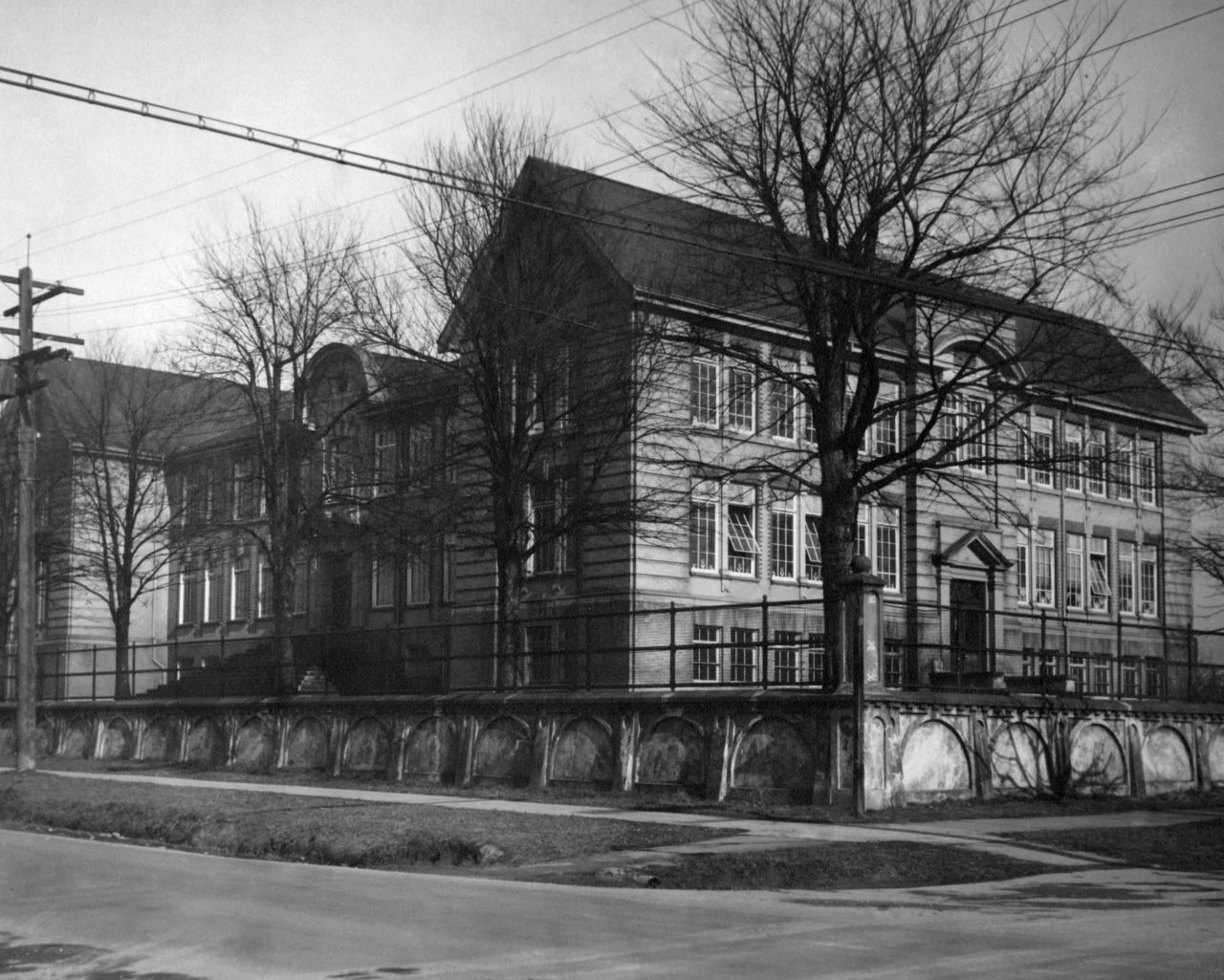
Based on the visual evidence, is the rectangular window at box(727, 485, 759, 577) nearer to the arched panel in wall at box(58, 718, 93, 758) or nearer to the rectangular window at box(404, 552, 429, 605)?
the rectangular window at box(404, 552, 429, 605)

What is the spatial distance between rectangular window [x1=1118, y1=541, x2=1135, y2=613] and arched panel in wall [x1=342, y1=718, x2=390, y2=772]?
31333 mm

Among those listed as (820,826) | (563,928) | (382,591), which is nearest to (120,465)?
(382,591)

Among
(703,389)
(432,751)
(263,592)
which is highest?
(703,389)

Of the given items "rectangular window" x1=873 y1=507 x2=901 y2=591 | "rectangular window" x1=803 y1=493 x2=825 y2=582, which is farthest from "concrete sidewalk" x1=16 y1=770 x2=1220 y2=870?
"rectangular window" x1=873 y1=507 x2=901 y2=591

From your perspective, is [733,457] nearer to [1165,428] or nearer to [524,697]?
[524,697]

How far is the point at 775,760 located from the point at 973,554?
25442 millimetres

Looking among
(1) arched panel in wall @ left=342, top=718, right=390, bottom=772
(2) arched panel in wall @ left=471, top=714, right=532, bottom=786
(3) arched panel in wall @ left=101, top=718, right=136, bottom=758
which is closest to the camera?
(2) arched panel in wall @ left=471, top=714, right=532, bottom=786

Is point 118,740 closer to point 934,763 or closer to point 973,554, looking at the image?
point 934,763

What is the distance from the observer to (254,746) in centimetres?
3281

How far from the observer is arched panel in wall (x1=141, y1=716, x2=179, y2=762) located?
118ft

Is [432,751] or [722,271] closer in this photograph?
[722,271]

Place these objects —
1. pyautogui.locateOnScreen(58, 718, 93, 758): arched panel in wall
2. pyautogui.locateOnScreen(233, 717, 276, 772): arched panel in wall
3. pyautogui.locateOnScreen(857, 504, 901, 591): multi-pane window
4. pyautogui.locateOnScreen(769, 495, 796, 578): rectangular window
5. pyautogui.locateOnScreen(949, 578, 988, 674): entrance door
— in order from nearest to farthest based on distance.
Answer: pyautogui.locateOnScreen(949, 578, 988, 674): entrance door < pyautogui.locateOnScreen(233, 717, 276, 772): arched panel in wall < pyautogui.locateOnScreen(58, 718, 93, 758): arched panel in wall < pyautogui.locateOnScreen(769, 495, 796, 578): rectangular window < pyautogui.locateOnScreen(857, 504, 901, 591): multi-pane window

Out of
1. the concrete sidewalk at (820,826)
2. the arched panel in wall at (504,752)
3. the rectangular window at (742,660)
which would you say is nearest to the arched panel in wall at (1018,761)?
the concrete sidewalk at (820,826)

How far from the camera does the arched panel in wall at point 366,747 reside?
28969 mm
